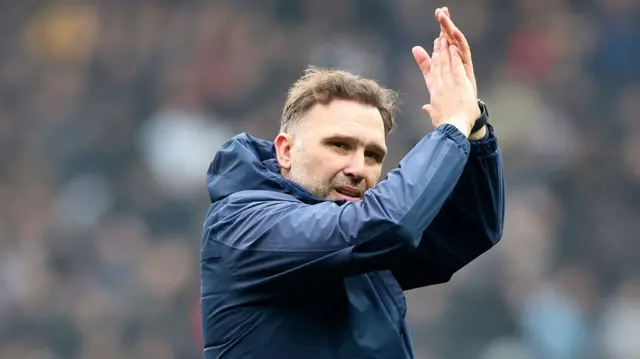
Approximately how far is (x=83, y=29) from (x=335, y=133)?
18.5 ft

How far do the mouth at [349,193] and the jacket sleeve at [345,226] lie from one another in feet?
0.52

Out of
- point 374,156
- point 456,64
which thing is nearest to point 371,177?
point 374,156

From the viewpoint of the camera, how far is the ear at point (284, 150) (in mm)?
3152

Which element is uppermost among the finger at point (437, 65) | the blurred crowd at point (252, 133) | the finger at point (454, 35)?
the finger at point (454, 35)

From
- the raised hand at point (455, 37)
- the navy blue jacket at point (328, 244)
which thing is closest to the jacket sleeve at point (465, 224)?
the navy blue jacket at point (328, 244)

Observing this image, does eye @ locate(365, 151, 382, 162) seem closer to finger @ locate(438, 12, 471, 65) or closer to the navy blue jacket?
the navy blue jacket

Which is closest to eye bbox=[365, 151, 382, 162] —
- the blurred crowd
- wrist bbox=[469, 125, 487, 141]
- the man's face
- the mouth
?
the man's face

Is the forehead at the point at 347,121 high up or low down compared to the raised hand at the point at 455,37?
down

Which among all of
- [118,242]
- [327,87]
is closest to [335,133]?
[327,87]

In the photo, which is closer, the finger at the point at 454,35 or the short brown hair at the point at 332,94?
the finger at the point at 454,35

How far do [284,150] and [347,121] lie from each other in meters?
0.20

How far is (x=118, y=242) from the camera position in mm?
7484

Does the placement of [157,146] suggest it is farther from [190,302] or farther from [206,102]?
[190,302]

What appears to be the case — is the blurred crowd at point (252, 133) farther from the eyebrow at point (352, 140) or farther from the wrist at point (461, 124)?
the wrist at point (461, 124)
